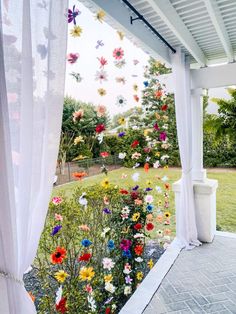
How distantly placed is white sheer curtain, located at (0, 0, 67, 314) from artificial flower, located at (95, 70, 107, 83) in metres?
0.75

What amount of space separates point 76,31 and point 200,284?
2382mm

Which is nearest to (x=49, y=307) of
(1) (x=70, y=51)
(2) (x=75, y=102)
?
(2) (x=75, y=102)

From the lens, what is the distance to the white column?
133 inches

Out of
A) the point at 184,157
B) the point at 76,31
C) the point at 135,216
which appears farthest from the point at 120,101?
the point at 184,157

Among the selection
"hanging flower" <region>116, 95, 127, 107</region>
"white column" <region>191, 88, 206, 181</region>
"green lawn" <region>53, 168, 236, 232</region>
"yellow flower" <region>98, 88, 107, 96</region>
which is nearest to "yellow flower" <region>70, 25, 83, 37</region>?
"yellow flower" <region>98, 88, 107, 96</region>

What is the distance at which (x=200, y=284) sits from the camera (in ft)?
7.81

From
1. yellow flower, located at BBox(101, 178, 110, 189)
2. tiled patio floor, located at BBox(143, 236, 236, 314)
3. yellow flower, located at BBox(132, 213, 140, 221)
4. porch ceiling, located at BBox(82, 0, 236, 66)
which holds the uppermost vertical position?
porch ceiling, located at BBox(82, 0, 236, 66)

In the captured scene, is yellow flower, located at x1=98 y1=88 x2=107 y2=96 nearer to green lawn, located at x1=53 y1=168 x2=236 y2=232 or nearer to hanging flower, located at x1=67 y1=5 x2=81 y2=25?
hanging flower, located at x1=67 y1=5 x2=81 y2=25

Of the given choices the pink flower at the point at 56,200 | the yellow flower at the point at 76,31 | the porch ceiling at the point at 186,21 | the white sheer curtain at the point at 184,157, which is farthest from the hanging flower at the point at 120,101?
the white sheer curtain at the point at 184,157

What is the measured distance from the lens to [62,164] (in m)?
2.02

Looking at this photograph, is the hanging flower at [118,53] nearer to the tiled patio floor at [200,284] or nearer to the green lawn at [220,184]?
the green lawn at [220,184]

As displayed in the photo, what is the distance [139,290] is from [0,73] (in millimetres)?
2119

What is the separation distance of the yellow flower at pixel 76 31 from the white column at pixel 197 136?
7.48ft

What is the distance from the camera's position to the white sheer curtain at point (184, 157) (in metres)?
3.00
